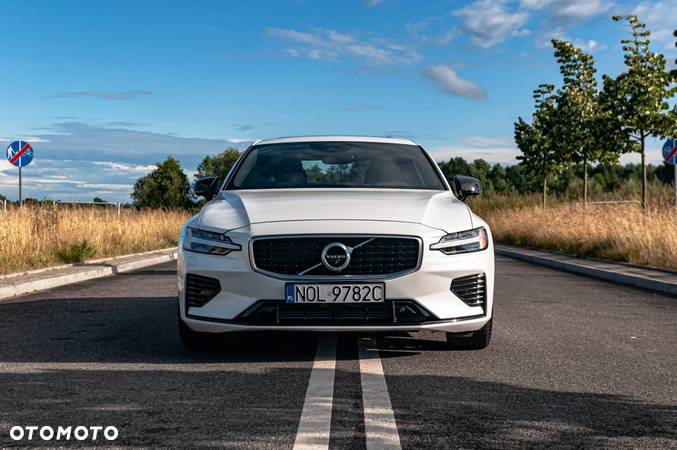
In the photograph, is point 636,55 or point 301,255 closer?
point 301,255

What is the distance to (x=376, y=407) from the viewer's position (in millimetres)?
4336

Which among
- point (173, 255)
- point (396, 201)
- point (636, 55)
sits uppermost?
point (636, 55)

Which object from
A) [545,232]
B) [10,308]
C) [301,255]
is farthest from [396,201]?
[545,232]

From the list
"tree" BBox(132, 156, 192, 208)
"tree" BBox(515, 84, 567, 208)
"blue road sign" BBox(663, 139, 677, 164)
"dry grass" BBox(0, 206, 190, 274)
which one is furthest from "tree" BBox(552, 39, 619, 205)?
"tree" BBox(132, 156, 192, 208)

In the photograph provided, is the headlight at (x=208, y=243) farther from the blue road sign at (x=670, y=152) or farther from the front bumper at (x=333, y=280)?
the blue road sign at (x=670, y=152)

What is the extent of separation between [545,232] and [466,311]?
19.0m

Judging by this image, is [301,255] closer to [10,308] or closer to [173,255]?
[10,308]

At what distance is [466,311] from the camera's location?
565 cm

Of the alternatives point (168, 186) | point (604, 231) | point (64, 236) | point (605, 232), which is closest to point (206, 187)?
point (64, 236)

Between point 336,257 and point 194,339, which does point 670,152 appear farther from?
point 194,339

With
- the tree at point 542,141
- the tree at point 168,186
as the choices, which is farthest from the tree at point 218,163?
the tree at point 542,141

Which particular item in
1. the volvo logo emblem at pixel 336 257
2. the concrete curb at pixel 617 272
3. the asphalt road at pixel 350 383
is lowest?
the concrete curb at pixel 617 272

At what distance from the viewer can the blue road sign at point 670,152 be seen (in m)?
19.8

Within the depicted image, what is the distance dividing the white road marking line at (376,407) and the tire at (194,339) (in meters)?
1.12
